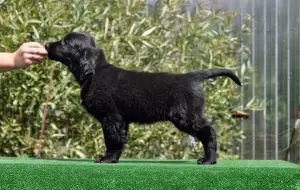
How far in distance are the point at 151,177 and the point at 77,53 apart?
100cm

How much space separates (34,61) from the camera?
4.36 meters

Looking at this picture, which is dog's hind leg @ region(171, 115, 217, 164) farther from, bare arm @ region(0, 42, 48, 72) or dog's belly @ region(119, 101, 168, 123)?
bare arm @ region(0, 42, 48, 72)

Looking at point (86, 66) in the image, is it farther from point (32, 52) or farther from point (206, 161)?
point (206, 161)

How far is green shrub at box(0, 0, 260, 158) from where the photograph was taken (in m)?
6.16

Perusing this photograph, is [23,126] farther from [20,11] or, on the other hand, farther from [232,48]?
[232,48]

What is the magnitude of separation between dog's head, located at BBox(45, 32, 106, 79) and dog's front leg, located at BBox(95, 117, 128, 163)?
360 mm

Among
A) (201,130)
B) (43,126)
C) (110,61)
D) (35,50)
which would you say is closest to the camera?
(201,130)

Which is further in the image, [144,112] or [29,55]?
[29,55]

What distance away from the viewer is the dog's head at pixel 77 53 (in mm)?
4184

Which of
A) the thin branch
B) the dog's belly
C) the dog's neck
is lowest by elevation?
the thin branch

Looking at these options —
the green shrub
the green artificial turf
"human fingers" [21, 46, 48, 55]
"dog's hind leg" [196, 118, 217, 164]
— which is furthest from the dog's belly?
the green shrub

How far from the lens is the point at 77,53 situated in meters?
4.21

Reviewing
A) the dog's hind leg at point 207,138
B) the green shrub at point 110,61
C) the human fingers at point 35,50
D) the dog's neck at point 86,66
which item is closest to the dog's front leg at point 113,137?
the dog's neck at point 86,66

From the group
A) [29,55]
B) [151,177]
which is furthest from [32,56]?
[151,177]
